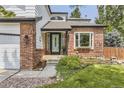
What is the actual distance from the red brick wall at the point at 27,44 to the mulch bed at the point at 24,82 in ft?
11.6

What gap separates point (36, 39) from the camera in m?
20.8

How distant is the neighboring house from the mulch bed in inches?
148

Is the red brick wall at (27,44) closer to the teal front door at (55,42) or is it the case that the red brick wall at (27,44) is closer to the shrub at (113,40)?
the teal front door at (55,42)

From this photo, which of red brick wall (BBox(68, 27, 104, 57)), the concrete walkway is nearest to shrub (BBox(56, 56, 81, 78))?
the concrete walkway

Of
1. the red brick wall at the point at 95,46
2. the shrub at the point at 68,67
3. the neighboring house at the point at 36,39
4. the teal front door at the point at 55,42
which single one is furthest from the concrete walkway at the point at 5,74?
the teal front door at the point at 55,42

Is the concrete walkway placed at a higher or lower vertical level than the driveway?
higher

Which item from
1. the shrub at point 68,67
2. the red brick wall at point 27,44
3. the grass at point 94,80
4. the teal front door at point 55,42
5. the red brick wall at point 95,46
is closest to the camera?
the grass at point 94,80

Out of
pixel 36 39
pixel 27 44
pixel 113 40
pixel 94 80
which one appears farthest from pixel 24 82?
pixel 113 40

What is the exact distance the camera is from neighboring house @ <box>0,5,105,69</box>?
60.1ft

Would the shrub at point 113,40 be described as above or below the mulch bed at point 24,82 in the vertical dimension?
above

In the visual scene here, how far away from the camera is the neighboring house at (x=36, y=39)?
60.1ft

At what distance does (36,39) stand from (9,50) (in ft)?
8.44

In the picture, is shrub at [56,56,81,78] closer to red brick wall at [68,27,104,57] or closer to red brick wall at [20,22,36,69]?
red brick wall at [20,22,36,69]
